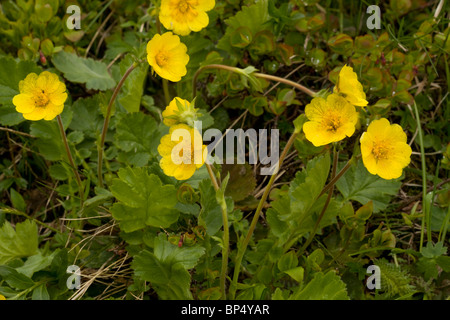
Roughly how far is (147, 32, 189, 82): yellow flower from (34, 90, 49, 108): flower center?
17.4 inches

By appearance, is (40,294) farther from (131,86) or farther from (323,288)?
(323,288)

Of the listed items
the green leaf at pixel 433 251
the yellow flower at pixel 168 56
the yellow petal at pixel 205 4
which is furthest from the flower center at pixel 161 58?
the green leaf at pixel 433 251

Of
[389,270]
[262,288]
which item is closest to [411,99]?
[389,270]

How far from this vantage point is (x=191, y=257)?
5.98 ft

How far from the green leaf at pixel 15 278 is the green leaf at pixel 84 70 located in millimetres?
896

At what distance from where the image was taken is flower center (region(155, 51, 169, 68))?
191 cm

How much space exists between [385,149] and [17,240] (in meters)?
1.43

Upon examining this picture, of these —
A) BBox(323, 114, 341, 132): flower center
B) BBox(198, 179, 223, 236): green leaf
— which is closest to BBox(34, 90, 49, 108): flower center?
BBox(198, 179, 223, 236): green leaf

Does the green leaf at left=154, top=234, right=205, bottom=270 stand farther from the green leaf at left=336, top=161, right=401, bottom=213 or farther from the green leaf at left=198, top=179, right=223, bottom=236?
the green leaf at left=336, top=161, right=401, bottom=213

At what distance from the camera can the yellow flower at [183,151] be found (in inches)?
64.2

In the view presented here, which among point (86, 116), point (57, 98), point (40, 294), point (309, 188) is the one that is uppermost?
point (57, 98)

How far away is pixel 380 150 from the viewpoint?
171cm

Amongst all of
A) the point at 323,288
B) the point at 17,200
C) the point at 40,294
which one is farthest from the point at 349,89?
the point at 17,200

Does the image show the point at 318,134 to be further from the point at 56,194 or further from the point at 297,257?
the point at 56,194
